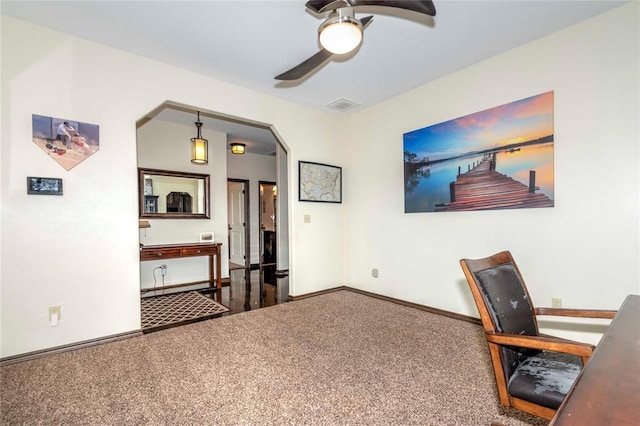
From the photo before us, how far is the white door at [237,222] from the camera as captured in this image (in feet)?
22.3

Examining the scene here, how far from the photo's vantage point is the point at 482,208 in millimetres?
2975

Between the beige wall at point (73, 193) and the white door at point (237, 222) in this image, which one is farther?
the white door at point (237, 222)

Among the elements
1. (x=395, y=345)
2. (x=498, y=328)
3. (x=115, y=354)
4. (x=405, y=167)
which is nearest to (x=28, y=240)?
(x=115, y=354)

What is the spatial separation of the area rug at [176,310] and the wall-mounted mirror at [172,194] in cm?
131

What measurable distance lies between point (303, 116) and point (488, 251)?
2.89m

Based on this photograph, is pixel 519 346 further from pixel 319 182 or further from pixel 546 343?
pixel 319 182

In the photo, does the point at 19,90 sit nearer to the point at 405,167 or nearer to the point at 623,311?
the point at 405,167

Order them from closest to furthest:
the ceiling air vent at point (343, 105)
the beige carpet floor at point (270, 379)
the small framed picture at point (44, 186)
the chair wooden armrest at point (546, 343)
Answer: the chair wooden armrest at point (546, 343)
the beige carpet floor at point (270, 379)
the small framed picture at point (44, 186)
the ceiling air vent at point (343, 105)

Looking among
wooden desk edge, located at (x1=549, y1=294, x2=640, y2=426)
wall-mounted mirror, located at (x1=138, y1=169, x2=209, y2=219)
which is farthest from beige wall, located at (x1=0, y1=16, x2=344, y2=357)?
wooden desk edge, located at (x1=549, y1=294, x2=640, y2=426)

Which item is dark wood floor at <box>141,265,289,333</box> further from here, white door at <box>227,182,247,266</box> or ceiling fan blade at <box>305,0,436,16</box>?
ceiling fan blade at <box>305,0,436,16</box>

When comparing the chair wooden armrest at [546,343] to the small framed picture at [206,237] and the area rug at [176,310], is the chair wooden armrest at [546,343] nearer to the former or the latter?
the area rug at [176,310]

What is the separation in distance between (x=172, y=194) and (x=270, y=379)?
370 cm

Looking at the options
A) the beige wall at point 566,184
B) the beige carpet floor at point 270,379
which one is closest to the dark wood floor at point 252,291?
the beige carpet floor at point 270,379

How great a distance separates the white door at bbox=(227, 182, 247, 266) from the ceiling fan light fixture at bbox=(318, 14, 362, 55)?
510 centimetres
